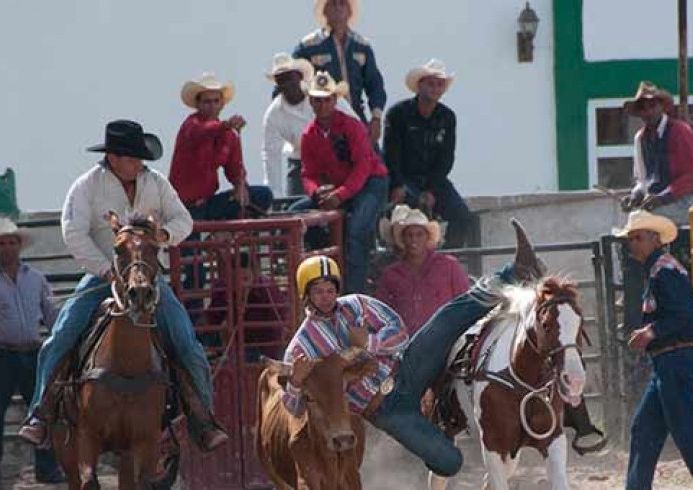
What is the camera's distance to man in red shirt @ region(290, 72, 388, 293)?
15414 mm

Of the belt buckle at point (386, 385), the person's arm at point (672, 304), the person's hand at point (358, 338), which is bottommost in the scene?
the belt buckle at point (386, 385)

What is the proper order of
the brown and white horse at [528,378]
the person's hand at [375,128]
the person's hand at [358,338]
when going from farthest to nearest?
1. the person's hand at [375,128]
2. the brown and white horse at [528,378]
3. the person's hand at [358,338]

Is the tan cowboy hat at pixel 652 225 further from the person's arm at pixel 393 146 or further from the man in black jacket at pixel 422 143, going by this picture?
the person's arm at pixel 393 146

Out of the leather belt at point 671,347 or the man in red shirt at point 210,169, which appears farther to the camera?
the man in red shirt at point 210,169

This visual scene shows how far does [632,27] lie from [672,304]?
27.0 ft

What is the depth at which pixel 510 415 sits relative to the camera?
42.1ft

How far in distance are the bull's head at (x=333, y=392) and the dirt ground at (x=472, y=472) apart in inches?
140

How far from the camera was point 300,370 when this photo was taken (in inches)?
460

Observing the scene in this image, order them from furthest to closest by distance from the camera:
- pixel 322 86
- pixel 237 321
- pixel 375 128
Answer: pixel 375 128
pixel 322 86
pixel 237 321

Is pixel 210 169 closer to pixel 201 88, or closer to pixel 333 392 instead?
pixel 201 88

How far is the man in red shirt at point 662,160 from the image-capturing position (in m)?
16.0

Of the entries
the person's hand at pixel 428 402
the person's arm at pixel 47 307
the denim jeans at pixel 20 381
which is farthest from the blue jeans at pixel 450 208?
the person's hand at pixel 428 402

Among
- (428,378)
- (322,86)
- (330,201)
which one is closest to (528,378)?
(428,378)

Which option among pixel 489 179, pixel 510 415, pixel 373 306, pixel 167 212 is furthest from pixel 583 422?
pixel 489 179
